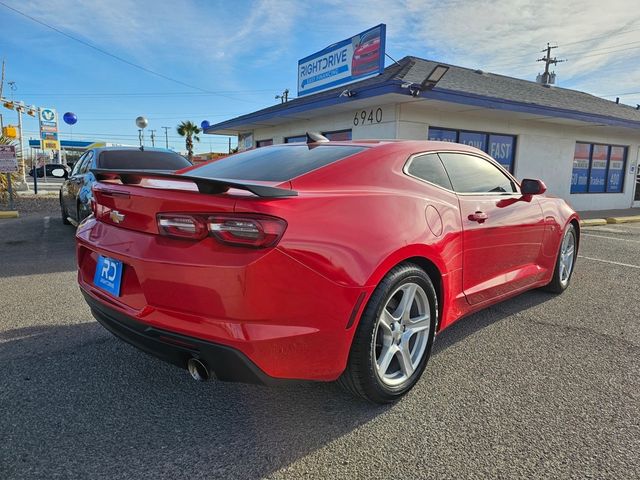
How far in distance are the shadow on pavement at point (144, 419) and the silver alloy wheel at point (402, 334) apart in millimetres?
257

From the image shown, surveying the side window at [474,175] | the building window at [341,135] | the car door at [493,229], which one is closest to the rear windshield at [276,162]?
the side window at [474,175]

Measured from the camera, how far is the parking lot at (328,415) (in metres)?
1.99

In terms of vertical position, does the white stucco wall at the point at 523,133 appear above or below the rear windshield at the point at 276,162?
above

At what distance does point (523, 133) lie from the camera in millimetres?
13562

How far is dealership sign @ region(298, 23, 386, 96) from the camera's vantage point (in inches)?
457

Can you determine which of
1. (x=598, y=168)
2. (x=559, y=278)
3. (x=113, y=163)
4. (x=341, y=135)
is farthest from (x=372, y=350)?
(x=598, y=168)

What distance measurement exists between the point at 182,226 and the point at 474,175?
2.36 meters

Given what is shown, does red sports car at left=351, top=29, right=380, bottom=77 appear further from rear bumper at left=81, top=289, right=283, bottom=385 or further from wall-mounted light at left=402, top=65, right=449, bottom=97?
rear bumper at left=81, top=289, right=283, bottom=385

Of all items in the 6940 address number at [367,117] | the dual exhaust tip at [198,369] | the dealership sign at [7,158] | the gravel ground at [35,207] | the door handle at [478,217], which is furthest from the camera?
the gravel ground at [35,207]

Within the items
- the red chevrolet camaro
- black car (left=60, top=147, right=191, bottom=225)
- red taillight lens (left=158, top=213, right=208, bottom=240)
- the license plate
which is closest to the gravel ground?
black car (left=60, top=147, right=191, bottom=225)

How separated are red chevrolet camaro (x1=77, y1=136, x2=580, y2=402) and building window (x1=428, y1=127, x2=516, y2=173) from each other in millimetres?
9306

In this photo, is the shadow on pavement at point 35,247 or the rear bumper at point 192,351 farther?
the shadow on pavement at point 35,247

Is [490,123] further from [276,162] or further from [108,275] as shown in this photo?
[108,275]

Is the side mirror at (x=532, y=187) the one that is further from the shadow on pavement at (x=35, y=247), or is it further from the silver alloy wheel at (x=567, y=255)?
the shadow on pavement at (x=35, y=247)
